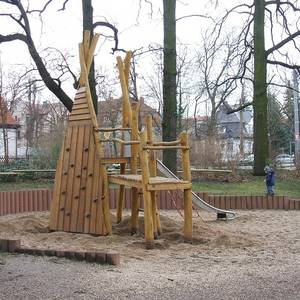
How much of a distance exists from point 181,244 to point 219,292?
339cm

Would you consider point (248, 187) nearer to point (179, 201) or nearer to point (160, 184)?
point (179, 201)

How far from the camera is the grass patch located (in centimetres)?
1614

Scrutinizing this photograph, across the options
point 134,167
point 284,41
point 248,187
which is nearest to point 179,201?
point 248,187

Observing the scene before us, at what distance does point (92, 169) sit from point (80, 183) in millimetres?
362

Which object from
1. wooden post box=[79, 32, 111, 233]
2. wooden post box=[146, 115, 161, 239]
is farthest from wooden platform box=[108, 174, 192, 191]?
wooden post box=[79, 32, 111, 233]

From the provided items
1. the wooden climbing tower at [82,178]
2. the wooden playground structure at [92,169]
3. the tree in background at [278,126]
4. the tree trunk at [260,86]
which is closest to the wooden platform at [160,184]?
the wooden playground structure at [92,169]

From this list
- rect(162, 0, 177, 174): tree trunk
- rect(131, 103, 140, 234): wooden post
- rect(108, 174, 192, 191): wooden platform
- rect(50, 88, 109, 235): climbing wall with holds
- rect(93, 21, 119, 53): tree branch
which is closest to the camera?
rect(108, 174, 192, 191): wooden platform

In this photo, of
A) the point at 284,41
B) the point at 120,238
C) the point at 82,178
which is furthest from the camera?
the point at 284,41

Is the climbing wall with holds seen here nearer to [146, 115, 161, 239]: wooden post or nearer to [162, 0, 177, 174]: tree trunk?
[146, 115, 161, 239]: wooden post

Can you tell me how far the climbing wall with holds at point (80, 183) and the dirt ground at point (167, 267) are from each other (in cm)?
31

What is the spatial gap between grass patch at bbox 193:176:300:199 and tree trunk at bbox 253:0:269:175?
201cm

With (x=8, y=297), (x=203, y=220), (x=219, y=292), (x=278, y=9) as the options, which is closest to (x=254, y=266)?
(x=219, y=292)

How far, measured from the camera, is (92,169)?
9.93 metres

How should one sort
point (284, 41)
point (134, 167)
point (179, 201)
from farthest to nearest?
point (284, 41)
point (179, 201)
point (134, 167)
